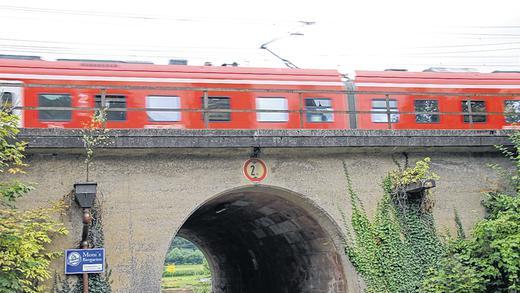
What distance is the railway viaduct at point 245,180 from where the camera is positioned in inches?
416

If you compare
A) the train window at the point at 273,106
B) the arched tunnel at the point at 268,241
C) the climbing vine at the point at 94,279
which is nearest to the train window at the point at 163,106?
the train window at the point at 273,106

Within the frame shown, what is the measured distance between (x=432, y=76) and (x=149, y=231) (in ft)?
33.5

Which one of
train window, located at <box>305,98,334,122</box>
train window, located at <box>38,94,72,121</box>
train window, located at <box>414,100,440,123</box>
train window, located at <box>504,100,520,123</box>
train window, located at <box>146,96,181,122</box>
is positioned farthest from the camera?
train window, located at <box>504,100,520,123</box>

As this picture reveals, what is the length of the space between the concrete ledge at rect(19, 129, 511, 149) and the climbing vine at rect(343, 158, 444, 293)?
24.6 inches

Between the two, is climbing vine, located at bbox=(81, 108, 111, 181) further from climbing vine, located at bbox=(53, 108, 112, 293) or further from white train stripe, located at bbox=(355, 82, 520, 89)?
white train stripe, located at bbox=(355, 82, 520, 89)

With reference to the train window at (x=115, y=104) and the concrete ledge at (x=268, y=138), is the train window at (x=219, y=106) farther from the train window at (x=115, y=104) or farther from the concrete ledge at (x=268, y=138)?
the concrete ledge at (x=268, y=138)

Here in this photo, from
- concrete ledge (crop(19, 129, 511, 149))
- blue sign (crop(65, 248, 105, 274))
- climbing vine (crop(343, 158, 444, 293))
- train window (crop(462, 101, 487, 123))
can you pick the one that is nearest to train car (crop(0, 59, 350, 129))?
concrete ledge (crop(19, 129, 511, 149))

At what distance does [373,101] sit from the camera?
54.5 ft

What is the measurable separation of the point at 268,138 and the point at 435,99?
24.5 ft

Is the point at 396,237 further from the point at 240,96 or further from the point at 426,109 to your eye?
the point at 426,109

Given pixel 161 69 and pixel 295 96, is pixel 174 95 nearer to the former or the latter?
pixel 161 69

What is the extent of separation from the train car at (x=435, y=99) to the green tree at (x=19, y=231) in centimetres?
917

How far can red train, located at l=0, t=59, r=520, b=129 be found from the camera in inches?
570

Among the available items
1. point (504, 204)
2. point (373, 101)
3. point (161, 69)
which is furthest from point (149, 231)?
point (373, 101)
